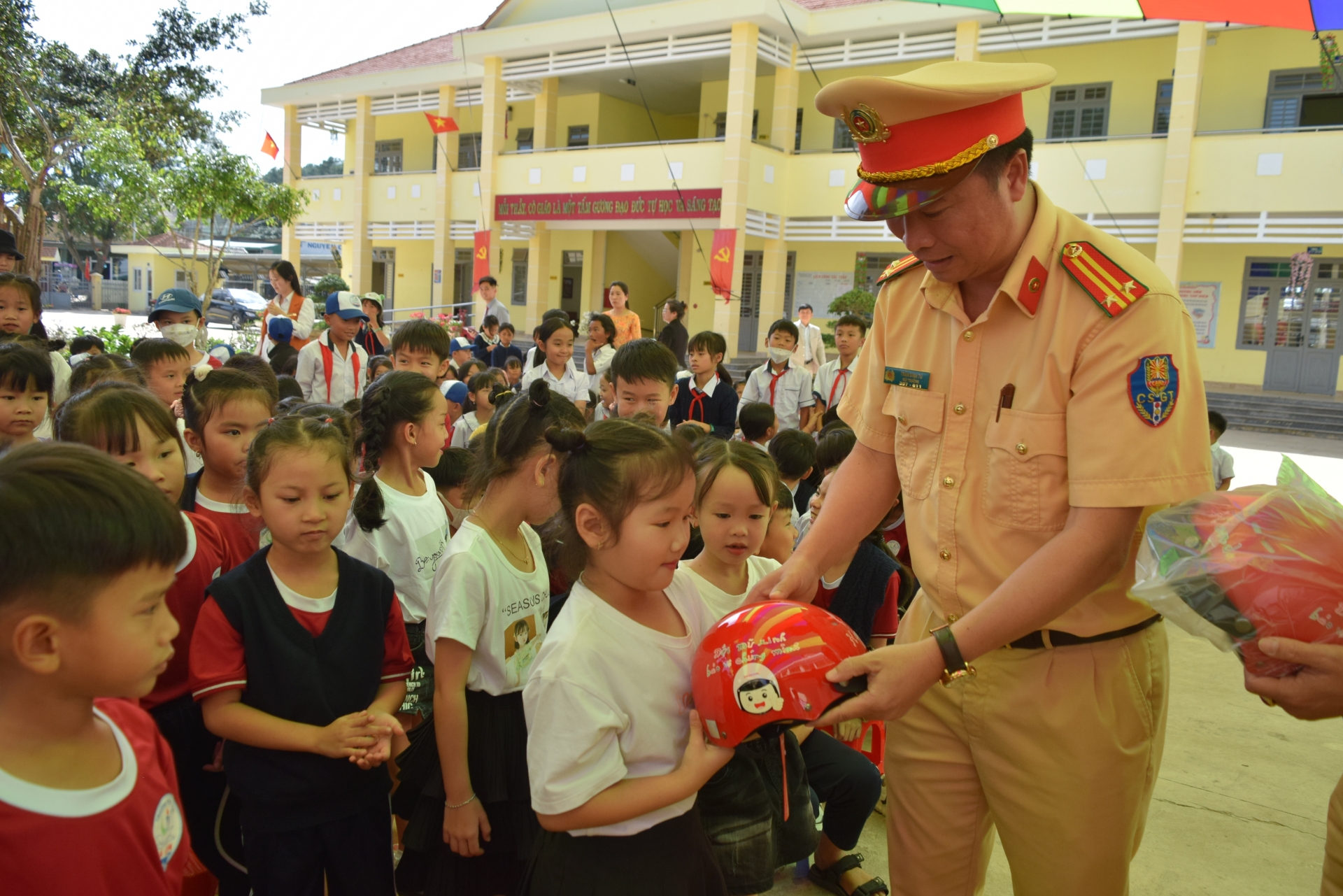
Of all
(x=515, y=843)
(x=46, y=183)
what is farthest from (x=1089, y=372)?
(x=46, y=183)

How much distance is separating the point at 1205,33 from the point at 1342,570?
15.8 m

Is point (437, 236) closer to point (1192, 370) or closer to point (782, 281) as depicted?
point (782, 281)

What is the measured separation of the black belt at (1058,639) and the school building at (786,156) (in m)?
14.1

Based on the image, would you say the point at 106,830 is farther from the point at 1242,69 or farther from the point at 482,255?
the point at 482,255

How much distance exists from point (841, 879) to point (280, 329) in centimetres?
607

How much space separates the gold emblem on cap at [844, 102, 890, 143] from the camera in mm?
1640

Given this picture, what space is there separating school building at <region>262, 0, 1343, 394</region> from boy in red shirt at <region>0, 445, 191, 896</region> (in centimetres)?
1455

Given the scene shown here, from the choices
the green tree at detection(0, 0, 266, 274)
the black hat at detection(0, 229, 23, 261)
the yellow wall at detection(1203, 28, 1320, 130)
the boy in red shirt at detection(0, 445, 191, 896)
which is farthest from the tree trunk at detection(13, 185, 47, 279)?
the yellow wall at detection(1203, 28, 1320, 130)

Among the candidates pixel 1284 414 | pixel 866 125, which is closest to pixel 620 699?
pixel 866 125

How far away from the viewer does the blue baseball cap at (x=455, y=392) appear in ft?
18.4

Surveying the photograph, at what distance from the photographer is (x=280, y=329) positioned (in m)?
7.15

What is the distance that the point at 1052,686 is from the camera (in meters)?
1.68

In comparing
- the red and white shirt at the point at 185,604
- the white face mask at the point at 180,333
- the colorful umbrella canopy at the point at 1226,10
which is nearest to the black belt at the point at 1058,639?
the red and white shirt at the point at 185,604

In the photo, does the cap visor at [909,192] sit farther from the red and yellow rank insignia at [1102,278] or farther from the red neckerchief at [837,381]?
the red neckerchief at [837,381]
